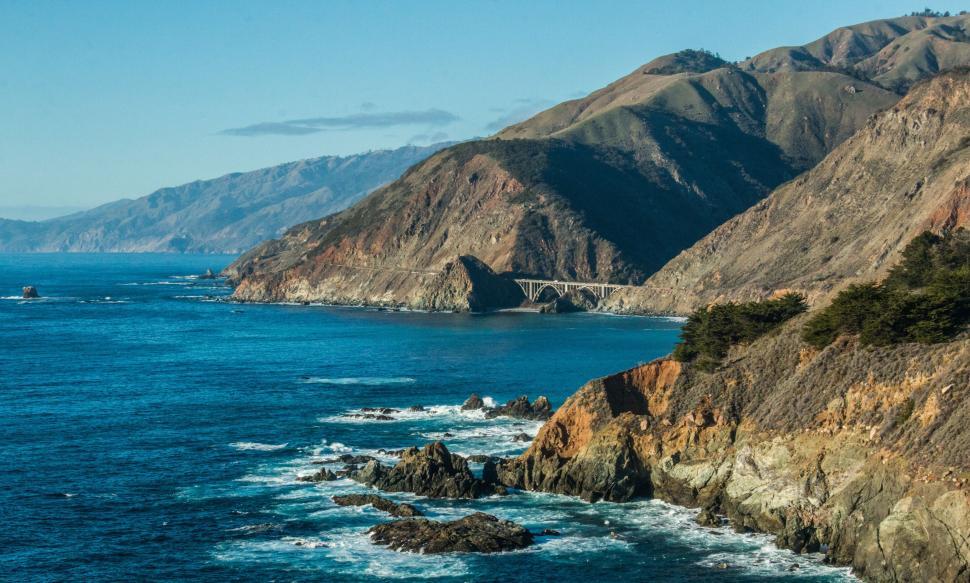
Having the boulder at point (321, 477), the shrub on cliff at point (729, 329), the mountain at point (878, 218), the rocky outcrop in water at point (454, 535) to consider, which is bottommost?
the rocky outcrop in water at point (454, 535)

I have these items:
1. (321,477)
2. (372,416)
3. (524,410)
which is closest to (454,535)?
(321,477)

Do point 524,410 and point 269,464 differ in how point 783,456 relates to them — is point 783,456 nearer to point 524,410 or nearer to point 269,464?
point 269,464

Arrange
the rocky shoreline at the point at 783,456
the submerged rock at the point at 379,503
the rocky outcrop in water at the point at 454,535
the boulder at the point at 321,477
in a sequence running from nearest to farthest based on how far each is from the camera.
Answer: the rocky shoreline at the point at 783,456, the rocky outcrop in water at the point at 454,535, the submerged rock at the point at 379,503, the boulder at the point at 321,477

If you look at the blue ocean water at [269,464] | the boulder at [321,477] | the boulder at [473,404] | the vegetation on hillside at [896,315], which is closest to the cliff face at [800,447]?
the vegetation on hillside at [896,315]

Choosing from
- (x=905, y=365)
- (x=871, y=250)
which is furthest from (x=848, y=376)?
(x=871, y=250)

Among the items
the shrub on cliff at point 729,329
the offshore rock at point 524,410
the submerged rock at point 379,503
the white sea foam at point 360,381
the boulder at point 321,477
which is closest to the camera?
the submerged rock at point 379,503

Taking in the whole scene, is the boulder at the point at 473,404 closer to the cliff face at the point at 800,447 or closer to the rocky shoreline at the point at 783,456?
the rocky shoreline at the point at 783,456
